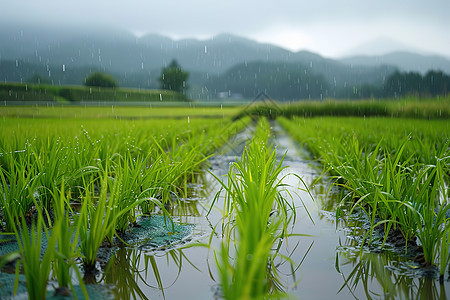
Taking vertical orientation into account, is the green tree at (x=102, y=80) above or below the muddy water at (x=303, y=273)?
above

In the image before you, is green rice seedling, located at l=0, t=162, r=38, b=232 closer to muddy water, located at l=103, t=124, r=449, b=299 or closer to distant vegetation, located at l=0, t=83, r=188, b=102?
muddy water, located at l=103, t=124, r=449, b=299

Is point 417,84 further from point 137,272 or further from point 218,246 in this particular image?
point 137,272

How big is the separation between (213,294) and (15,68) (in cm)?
445

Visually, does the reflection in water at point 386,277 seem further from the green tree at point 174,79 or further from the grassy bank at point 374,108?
the green tree at point 174,79

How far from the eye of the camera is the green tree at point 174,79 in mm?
8316

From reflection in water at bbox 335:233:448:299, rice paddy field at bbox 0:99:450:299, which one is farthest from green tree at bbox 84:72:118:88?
reflection in water at bbox 335:233:448:299

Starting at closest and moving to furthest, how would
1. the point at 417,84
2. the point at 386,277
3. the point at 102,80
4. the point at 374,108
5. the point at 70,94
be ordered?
the point at 386,277, the point at 417,84, the point at 70,94, the point at 102,80, the point at 374,108

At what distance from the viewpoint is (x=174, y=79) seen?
28.3 feet

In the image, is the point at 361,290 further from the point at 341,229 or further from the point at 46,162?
the point at 46,162

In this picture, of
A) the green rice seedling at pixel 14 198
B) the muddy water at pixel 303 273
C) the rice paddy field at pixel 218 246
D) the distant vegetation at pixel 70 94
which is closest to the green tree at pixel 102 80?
the distant vegetation at pixel 70 94

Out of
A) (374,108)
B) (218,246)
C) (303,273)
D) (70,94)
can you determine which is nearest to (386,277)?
(303,273)

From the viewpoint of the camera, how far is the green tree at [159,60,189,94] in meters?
8.32

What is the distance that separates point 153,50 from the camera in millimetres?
9203

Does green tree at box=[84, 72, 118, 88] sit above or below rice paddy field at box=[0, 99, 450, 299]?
above
